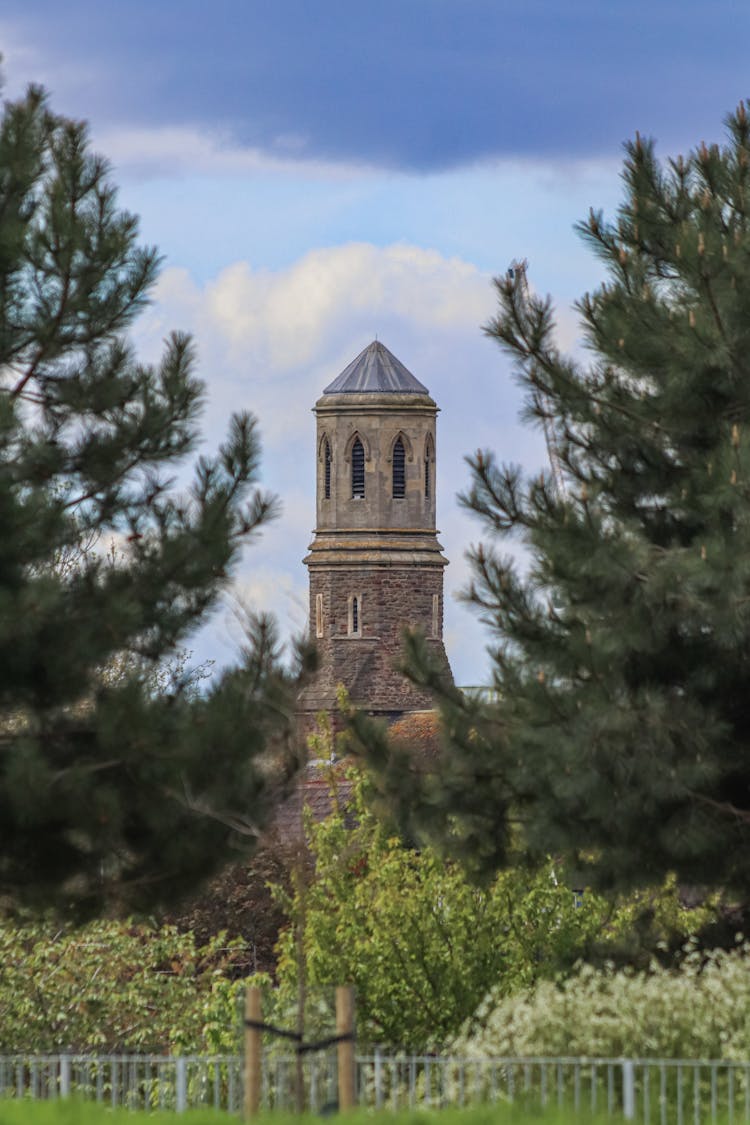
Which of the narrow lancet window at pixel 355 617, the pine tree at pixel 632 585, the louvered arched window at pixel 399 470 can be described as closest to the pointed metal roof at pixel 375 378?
the louvered arched window at pixel 399 470

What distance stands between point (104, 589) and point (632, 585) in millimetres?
3978

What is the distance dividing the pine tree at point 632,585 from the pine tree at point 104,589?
86.3 inches

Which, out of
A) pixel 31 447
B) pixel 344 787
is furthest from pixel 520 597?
pixel 344 787

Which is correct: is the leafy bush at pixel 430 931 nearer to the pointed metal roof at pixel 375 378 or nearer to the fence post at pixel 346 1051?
the fence post at pixel 346 1051

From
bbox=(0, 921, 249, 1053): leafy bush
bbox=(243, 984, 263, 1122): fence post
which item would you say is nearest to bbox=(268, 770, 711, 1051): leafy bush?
bbox=(0, 921, 249, 1053): leafy bush

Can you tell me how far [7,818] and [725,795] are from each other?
572 cm

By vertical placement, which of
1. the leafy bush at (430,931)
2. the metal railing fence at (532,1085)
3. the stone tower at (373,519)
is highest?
the stone tower at (373,519)


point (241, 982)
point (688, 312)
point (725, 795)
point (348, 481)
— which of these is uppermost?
point (348, 481)

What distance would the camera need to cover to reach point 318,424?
9238cm

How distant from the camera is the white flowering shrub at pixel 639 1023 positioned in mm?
14281

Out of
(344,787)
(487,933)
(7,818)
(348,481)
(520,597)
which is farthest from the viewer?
(348,481)

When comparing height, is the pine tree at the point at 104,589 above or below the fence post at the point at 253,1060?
above

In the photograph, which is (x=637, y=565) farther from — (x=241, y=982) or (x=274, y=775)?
(x=241, y=982)

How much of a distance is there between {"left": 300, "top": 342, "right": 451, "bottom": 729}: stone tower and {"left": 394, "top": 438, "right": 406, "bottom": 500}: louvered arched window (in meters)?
0.04
